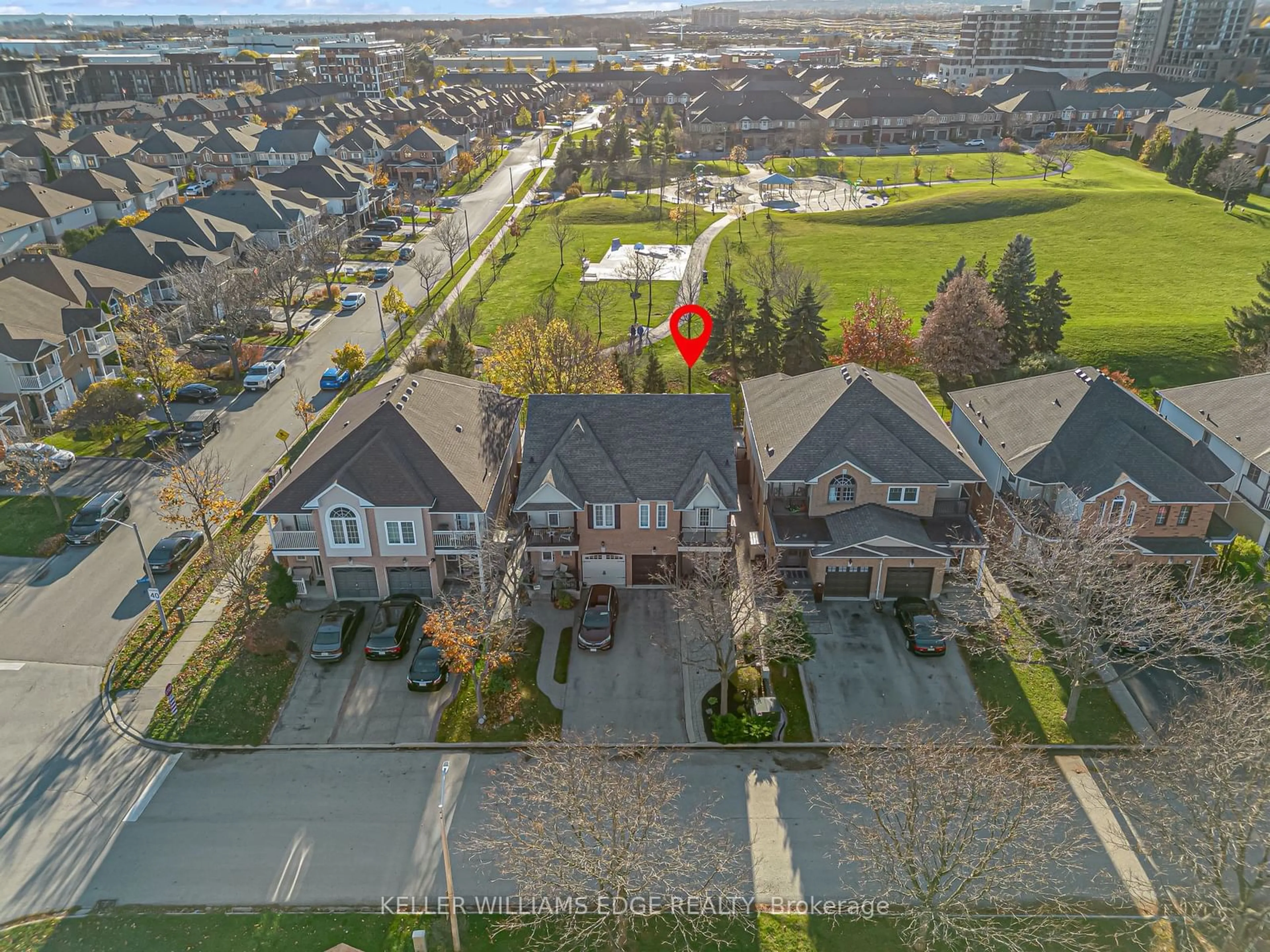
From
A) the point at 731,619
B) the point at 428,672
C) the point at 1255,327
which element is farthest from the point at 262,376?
the point at 1255,327

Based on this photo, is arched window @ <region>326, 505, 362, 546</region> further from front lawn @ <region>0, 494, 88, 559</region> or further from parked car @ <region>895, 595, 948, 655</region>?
parked car @ <region>895, 595, 948, 655</region>

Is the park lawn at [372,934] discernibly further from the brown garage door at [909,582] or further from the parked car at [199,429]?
the parked car at [199,429]

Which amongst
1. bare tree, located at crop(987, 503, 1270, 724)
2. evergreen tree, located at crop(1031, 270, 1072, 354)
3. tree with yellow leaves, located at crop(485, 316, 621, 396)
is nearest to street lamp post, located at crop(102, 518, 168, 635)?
tree with yellow leaves, located at crop(485, 316, 621, 396)

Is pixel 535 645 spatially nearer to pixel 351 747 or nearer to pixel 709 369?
pixel 351 747

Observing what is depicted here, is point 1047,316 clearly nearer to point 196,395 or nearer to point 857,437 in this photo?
point 857,437

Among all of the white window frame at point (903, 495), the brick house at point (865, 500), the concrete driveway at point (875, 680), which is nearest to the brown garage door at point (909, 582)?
the brick house at point (865, 500)

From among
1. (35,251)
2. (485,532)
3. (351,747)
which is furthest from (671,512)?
(35,251)

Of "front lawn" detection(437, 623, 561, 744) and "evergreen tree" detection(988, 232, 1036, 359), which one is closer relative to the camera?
"front lawn" detection(437, 623, 561, 744)
